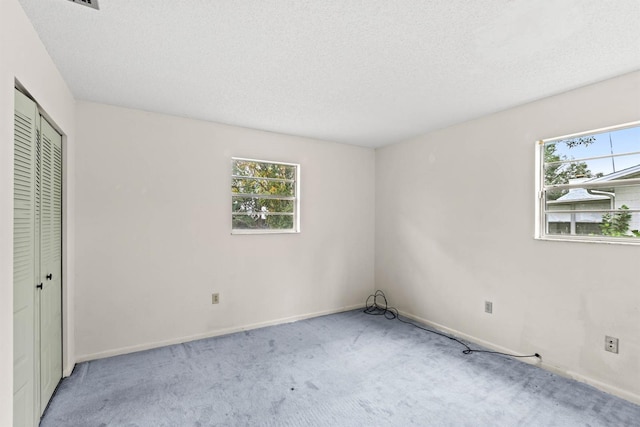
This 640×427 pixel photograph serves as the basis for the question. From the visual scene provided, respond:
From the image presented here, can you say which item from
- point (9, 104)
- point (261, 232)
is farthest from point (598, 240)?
point (9, 104)

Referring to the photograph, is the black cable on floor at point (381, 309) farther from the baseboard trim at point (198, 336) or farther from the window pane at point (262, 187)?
the window pane at point (262, 187)

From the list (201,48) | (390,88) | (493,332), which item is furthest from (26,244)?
(493,332)

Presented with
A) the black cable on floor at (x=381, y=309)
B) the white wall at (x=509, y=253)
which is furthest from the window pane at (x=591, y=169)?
the black cable on floor at (x=381, y=309)

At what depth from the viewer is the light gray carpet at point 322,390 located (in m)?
2.11

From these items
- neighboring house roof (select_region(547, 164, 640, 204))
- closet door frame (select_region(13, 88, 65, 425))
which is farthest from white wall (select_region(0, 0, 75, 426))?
neighboring house roof (select_region(547, 164, 640, 204))

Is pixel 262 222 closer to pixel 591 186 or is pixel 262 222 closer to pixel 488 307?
pixel 488 307

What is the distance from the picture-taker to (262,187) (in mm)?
3992

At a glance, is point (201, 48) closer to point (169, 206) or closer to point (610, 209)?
point (169, 206)

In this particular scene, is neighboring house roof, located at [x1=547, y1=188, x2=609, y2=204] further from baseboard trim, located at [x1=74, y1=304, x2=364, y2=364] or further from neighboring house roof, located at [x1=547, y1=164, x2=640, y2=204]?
baseboard trim, located at [x1=74, y1=304, x2=364, y2=364]

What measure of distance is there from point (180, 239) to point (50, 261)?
1191 millimetres

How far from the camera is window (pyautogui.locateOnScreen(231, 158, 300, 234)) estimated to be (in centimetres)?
381

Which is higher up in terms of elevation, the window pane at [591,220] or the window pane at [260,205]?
the window pane at [260,205]

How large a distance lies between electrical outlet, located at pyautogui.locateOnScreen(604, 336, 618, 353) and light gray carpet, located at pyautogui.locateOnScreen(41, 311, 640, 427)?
34cm

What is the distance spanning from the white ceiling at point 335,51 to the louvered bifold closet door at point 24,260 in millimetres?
647
